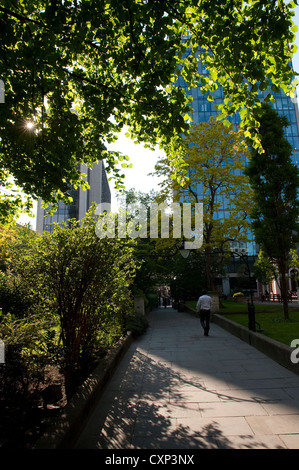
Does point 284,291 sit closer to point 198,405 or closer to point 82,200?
point 198,405

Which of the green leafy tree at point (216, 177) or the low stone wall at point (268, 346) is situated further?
the green leafy tree at point (216, 177)

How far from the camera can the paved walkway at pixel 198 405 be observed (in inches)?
129

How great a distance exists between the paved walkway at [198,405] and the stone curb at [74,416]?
17 cm

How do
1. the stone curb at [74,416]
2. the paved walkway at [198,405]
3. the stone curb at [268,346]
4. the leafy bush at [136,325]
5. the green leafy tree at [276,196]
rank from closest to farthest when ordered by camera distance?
1. the stone curb at [74,416]
2. the paved walkway at [198,405]
3. the stone curb at [268,346]
4. the leafy bush at [136,325]
5. the green leafy tree at [276,196]

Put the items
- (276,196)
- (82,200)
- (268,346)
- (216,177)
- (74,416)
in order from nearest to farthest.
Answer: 1. (74,416)
2. (268,346)
3. (276,196)
4. (216,177)
5. (82,200)

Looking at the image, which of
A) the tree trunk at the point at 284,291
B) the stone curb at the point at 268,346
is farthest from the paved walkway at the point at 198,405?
the tree trunk at the point at 284,291

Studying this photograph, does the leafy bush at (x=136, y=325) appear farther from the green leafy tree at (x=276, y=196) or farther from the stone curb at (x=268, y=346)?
the green leafy tree at (x=276, y=196)

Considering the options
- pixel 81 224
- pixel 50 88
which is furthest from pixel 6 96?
pixel 81 224

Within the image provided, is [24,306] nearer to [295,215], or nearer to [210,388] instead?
[210,388]

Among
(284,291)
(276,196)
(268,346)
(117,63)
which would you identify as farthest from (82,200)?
(268,346)

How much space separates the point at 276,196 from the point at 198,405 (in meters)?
10.3

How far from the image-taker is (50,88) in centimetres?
566

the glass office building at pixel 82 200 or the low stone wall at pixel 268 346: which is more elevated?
the glass office building at pixel 82 200

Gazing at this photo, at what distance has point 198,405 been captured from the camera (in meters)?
4.38
